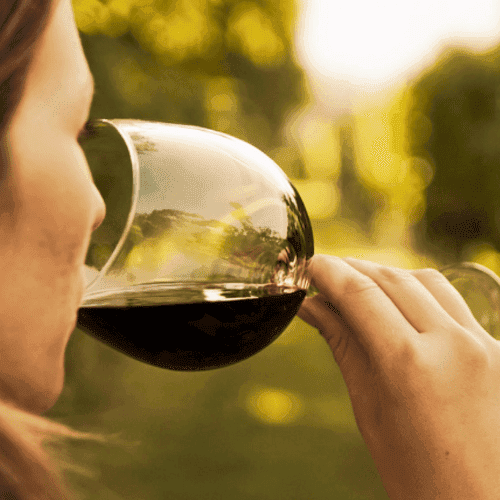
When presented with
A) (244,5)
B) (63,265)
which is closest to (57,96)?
(63,265)

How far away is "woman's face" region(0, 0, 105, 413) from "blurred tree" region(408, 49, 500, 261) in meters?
5.72

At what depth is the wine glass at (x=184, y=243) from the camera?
0.45 m

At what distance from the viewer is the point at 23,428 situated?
0.43 m

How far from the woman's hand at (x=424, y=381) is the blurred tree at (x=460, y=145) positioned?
5.48m

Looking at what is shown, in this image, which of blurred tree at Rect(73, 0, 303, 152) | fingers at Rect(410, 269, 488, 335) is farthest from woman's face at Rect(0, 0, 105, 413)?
blurred tree at Rect(73, 0, 303, 152)

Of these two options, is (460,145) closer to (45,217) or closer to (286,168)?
(286,168)

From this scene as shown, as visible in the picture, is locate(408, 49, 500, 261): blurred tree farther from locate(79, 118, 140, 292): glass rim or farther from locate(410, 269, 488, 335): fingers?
locate(79, 118, 140, 292): glass rim

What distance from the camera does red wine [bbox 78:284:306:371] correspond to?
46 cm

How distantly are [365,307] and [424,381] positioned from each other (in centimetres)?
9

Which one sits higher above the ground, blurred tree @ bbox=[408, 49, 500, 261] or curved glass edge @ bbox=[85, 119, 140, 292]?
curved glass edge @ bbox=[85, 119, 140, 292]

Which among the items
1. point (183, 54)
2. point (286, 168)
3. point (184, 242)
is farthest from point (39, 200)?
point (286, 168)

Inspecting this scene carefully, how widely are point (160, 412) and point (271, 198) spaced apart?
2.73 m

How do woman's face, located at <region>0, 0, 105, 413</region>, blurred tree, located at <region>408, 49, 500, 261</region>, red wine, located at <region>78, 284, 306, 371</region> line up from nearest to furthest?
woman's face, located at <region>0, 0, 105, 413</region> < red wine, located at <region>78, 284, 306, 371</region> < blurred tree, located at <region>408, 49, 500, 261</region>

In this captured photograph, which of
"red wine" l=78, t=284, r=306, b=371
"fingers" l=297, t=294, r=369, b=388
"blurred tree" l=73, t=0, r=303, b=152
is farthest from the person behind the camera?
"blurred tree" l=73, t=0, r=303, b=152
